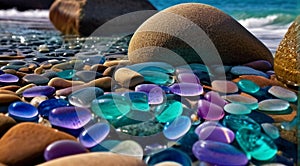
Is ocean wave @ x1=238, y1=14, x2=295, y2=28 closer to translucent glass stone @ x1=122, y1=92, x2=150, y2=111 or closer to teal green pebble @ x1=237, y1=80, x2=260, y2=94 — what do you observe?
teal green pebble @ x1=237, y1=80, x2=260, y2=94

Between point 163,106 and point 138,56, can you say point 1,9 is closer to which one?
point 138,56

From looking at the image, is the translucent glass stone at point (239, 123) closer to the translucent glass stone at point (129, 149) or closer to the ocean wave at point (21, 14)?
the translucent glass stone at point (129, 149)

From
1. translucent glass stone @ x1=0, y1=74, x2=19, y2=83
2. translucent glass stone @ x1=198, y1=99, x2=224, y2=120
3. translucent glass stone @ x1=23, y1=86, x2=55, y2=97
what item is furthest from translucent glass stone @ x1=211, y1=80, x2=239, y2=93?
translucent glass stone @ x1=0, y1=74, x2=19, y2=83

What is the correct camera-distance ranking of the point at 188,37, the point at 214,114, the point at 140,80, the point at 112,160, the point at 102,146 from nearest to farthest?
the point at 112,160, the point at 102,146, the point at 214,114, the point at 140,80, the point at 188,37

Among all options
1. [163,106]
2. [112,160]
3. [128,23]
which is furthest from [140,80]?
[128,23]

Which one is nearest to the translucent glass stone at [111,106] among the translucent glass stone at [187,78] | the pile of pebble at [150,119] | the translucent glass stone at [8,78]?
the pile of pebble at [150,119]

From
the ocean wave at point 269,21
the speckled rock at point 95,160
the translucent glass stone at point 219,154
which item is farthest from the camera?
the ocean wave at point 269,21

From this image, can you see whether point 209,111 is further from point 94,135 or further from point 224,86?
point 94,135

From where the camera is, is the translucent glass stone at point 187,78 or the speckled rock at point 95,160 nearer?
the speckled rock at point 95,160
